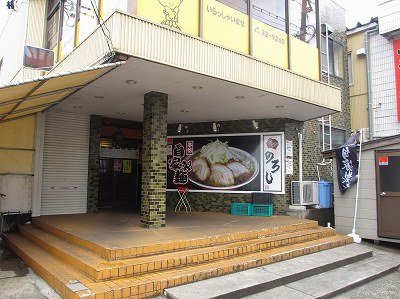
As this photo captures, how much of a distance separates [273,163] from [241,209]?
5.66 feet

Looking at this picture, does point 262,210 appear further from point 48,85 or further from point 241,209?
point 48,85

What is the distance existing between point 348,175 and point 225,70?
4708 mm

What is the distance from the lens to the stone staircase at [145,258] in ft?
14.9

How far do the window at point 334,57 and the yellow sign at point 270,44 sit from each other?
5860 mm

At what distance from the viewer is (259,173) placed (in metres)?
10.3

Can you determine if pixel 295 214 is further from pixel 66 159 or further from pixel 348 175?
pixel 66 159

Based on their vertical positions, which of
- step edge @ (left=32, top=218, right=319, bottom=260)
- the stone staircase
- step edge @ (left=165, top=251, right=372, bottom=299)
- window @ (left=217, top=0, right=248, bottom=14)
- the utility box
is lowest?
step edge @ (left=165, top=251, right=372, bottom=299)

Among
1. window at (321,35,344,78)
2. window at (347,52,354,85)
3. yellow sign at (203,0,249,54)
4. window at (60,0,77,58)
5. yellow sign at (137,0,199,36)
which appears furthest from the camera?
window at (347,52,354,85)

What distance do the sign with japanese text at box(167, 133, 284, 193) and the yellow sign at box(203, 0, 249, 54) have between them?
3.78 meters

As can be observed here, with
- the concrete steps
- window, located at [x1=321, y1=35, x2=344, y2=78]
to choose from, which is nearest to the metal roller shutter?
the concrete steps

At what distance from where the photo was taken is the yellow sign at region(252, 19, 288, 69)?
7723 mm

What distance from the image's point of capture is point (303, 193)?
10125 mm

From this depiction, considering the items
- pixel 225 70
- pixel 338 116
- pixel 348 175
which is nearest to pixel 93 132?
pixel 225 70

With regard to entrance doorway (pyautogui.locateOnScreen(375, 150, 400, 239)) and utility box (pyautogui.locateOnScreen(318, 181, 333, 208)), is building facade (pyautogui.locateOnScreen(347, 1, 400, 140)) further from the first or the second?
entrance doorway (pyautogui.locateOnScreen(375, 150, 400, 239))
